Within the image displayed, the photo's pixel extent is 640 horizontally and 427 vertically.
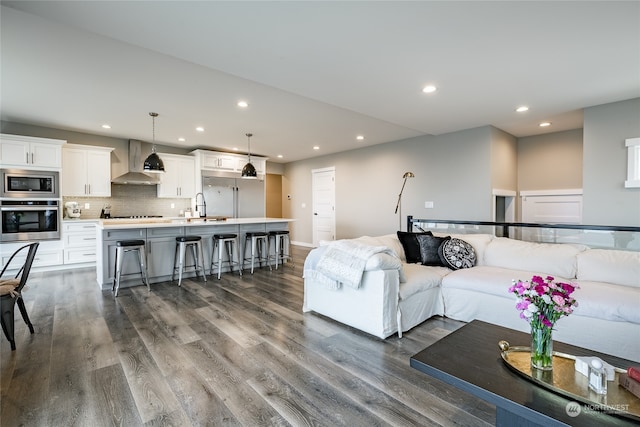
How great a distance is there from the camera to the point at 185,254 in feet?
15.5

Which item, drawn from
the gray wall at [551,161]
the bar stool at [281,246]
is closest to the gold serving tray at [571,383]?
the bar stool at [281,246]

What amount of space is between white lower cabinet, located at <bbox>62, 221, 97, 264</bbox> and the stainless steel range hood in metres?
1.05

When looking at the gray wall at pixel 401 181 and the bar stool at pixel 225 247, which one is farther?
the gray wall at pixel 401 181

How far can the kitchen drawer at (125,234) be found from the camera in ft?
13.3

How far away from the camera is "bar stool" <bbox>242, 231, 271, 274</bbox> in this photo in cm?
523

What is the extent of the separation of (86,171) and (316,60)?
5.36m

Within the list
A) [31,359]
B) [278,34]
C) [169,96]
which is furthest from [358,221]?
[31,359]

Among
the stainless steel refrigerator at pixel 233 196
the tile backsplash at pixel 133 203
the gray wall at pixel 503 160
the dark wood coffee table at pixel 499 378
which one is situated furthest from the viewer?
the stainless steel refrigerator at pixel 233 196

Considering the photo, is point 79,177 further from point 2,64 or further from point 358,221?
point 358,221

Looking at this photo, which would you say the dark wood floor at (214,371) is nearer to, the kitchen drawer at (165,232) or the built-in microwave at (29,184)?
the kitchen drawer at (165,232)

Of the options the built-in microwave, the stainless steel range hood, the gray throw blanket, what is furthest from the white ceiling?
the gray throw blanket

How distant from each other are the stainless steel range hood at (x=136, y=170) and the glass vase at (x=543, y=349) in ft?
21.9

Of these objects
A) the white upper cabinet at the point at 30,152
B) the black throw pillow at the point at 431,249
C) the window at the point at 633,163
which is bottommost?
the black throw pillow at the point at 431,249

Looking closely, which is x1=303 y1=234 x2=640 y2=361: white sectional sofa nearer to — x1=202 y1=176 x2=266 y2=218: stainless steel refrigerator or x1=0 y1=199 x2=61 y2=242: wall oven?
x1=202 y1=176 x2=266 y2=218: stainless steel refrigerator
